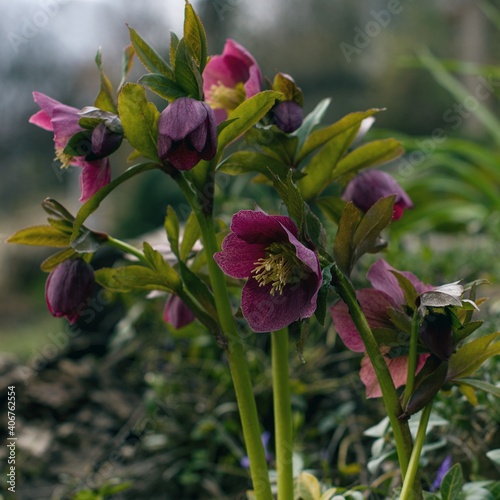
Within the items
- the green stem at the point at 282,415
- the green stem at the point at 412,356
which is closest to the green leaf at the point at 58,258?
the green stem at the point at 282,415

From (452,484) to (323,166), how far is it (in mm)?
318

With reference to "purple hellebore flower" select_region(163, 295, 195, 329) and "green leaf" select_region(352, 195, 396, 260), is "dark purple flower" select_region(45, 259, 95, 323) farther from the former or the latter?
"green leaf" select_region(352, 195, 396, 260)

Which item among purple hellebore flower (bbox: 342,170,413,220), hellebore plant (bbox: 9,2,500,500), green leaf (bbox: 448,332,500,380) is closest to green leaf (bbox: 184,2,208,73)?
hellebore plant (bbox: 9,2,500,500)

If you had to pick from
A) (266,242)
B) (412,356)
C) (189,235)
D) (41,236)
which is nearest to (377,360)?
(412,356)

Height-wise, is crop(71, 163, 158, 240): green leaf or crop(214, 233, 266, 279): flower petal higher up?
crop(71, 163, 158, 240): green leaf

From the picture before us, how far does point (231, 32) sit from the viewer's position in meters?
6.34

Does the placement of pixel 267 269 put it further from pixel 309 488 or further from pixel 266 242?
pixel 309 488

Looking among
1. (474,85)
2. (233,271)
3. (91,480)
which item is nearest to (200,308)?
(233,271)

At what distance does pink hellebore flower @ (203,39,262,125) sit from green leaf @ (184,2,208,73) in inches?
4.7

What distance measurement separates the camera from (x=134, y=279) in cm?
59

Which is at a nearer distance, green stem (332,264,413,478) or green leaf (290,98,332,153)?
green stem (332,264,413,478)

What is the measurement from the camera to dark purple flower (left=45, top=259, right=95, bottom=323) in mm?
601

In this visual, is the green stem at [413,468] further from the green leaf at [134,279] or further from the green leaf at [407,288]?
the green leaf at [134,279]

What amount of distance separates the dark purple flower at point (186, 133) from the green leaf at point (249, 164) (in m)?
0.08
